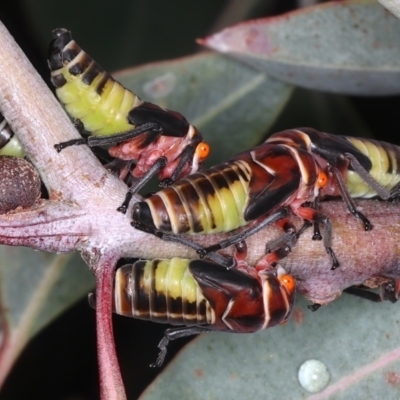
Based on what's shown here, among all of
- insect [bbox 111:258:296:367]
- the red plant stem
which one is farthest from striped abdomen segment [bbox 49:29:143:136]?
the red plant stem

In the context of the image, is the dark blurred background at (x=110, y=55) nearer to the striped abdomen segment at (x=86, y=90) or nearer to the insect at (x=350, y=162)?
the insect at (x=350, y=162)

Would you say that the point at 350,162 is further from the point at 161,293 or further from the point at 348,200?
the point at 161,293

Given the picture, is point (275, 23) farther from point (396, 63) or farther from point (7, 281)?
point (7, 281)

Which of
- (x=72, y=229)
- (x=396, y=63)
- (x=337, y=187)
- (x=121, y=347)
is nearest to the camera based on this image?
(x=72, y=229)

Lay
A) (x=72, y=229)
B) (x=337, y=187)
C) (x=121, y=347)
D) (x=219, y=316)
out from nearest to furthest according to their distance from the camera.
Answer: (x=72, y=229) < (x=219, y=316) < (x=337, y=187) < (x=121, y=347)

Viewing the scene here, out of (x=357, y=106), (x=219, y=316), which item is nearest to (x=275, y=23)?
(x=357, y=106)

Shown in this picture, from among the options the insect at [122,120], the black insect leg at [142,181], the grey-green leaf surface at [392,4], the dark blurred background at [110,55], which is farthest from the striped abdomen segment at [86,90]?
the dark blurred background at [110,55]
